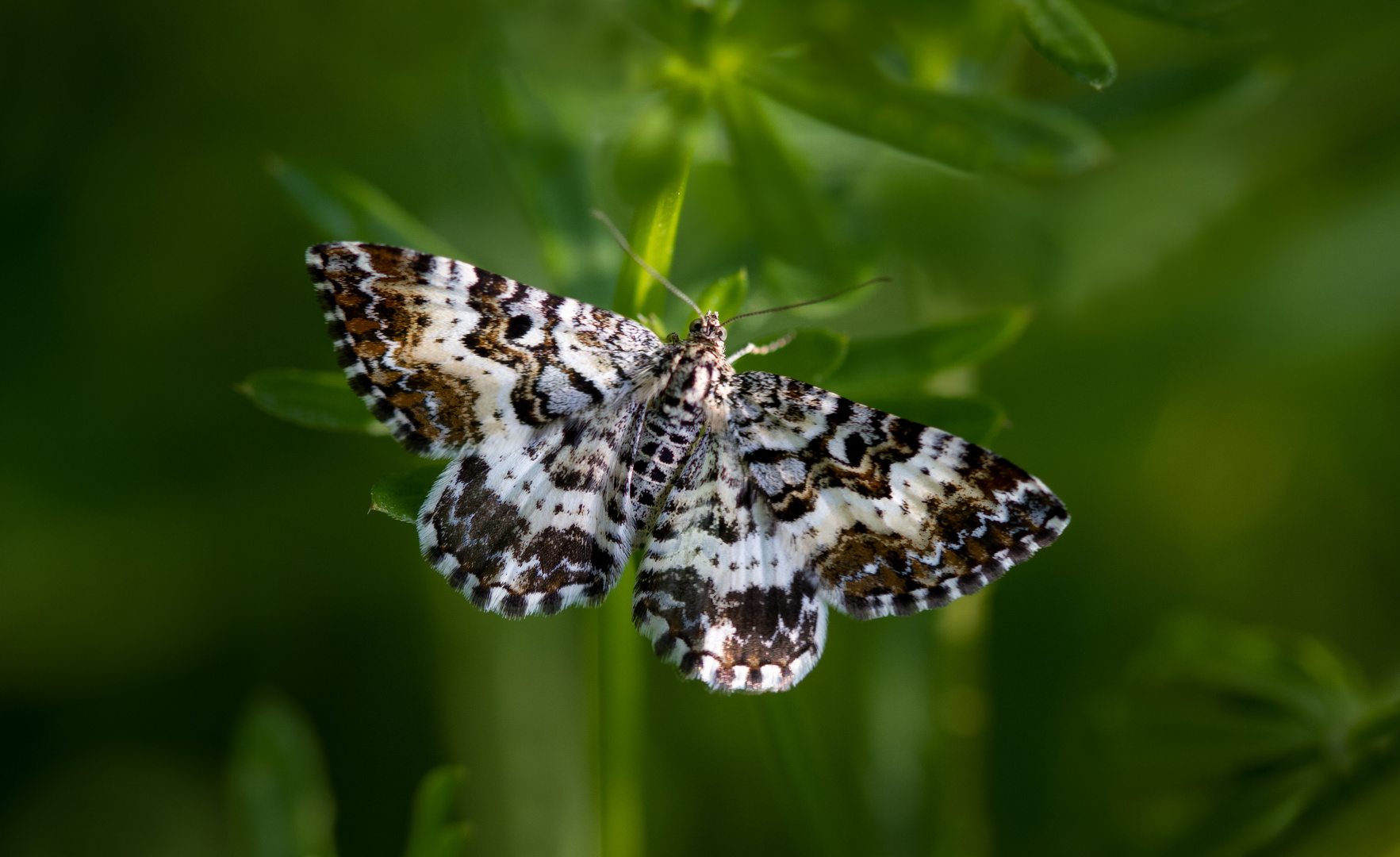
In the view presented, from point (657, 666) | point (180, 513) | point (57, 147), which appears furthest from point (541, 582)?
point (57, 147)

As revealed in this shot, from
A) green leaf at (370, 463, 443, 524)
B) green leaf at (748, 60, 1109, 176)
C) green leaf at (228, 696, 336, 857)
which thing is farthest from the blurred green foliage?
green leaf at (370, 463, 443, 524)

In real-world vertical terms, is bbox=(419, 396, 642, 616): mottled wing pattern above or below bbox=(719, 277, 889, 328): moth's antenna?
below

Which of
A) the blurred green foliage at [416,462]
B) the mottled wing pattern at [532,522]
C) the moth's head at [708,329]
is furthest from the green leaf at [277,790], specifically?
the moth's head at [708,329]

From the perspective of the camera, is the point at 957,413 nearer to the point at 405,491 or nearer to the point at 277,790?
the point at 405,491

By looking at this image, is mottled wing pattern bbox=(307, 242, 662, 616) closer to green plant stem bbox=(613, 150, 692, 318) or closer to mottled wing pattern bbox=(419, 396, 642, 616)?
mottled wing pattern bbox=(419, 396, 642, 616)

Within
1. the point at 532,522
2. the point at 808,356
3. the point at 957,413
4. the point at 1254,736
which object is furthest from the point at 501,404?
the point at 1254,736

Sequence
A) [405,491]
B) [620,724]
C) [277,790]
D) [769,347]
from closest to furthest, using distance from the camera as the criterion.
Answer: [405,491]
[769,347]
[620,724]
[277,790]

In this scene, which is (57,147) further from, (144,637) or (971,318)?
(971,318)
